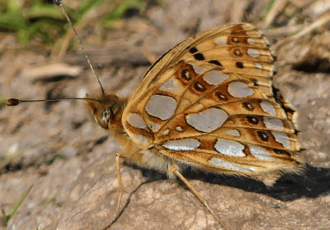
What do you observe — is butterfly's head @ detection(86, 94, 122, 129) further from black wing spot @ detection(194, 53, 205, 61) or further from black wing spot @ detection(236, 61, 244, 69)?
black wing spot @ detection(236, 61, 244, 69)

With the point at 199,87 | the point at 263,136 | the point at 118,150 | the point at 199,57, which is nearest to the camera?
the point at 263,136

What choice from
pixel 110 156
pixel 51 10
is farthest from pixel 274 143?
pixel 51 10

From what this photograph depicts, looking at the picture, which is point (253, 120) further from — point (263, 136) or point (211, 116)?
point (211, 116)

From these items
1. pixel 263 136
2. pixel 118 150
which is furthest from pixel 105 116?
pixel 263 136

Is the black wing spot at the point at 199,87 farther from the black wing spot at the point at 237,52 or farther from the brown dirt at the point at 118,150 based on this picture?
the brown dirt at the point at 118,150

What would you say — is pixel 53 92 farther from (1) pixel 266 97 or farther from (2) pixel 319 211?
(2) pixel 319 211

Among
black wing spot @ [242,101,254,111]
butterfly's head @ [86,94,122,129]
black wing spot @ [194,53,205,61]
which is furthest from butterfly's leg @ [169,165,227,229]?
black wing spot @ [194,53,205,61]
